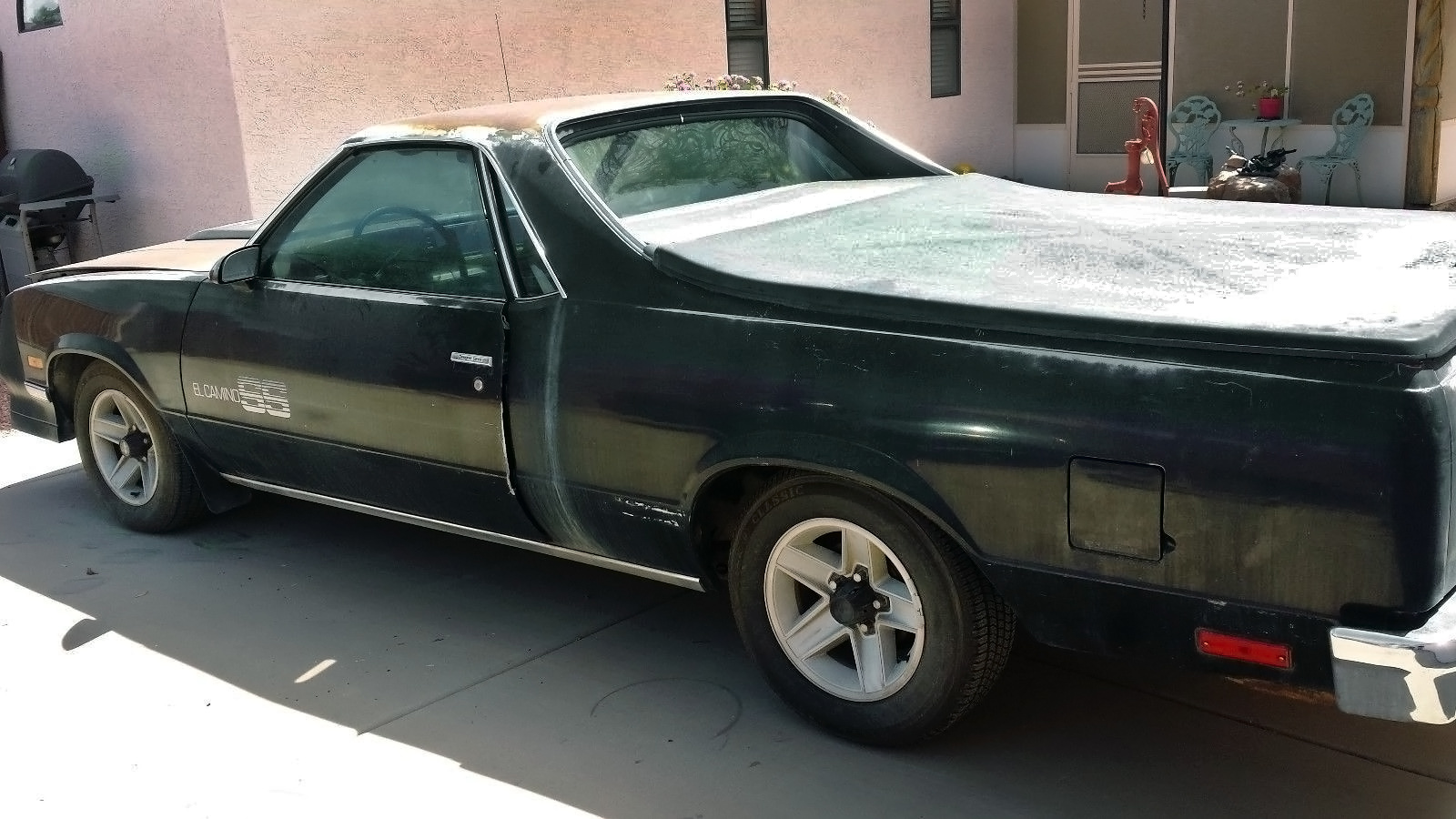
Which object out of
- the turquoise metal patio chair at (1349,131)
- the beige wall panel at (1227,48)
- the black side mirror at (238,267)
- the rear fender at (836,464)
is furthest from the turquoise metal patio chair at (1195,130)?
the rear fender at (836,464)

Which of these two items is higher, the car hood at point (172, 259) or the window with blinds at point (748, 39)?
the window with blinds at point (748, 39)

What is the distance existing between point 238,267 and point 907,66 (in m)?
10.0

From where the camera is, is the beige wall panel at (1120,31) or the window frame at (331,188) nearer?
the window frame at (331,188)

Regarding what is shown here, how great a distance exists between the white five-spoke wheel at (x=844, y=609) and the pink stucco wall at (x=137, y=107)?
6.21 meters

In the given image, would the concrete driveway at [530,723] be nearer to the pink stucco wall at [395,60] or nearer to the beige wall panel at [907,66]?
the pink stucco wall at [395,60]

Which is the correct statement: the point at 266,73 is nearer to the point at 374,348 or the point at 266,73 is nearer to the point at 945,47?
the point at 374,348

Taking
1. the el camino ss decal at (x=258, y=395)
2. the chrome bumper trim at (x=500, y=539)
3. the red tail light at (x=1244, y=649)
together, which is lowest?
the chrome bumper trim at (x=500, y=539)

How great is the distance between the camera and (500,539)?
413cm

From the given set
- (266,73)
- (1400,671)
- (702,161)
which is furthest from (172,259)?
(1400,671)

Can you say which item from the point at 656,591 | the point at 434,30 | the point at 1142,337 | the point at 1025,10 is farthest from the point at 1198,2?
the point at 1142,337

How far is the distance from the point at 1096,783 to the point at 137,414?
150 inches

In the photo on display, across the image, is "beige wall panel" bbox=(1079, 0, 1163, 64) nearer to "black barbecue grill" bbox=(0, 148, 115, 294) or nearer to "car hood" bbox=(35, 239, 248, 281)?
"black barbecue grill" bbox=(0, 148, 115, 294)

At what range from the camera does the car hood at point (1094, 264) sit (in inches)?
109

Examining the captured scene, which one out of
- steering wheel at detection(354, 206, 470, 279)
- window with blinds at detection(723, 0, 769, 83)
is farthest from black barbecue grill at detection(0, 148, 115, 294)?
steering wheel at detection(354, 206, 470, 279)
